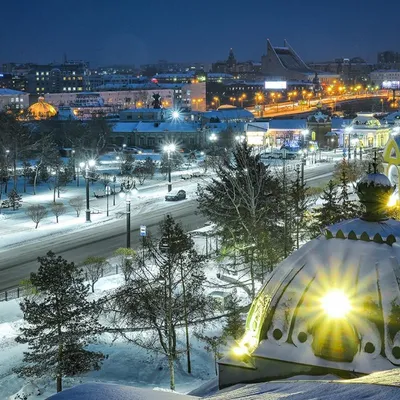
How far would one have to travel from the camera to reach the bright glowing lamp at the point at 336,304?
8.80m

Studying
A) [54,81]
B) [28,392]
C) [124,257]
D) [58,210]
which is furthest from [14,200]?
[54,81]

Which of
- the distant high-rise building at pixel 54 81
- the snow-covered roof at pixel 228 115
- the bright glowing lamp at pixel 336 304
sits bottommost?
the bright glowing lamp at pixel 336 304

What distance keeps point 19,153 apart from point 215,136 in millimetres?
25899

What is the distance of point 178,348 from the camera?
18.6 metres

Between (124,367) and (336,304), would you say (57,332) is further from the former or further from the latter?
(336,304)

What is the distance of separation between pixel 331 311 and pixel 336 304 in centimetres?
12

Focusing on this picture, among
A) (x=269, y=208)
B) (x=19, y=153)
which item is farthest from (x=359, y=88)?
(x=269, y=208)

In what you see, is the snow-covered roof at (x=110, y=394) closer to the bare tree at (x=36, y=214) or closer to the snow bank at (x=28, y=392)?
the snow bank at (x=28, y=392)

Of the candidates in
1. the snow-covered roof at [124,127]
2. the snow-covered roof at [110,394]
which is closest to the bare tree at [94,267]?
the snow-covered roof at [110,394]

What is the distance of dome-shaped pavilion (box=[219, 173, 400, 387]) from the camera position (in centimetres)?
863

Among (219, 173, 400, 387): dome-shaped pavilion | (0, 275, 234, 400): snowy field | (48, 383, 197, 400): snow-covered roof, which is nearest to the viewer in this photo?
(48, 383, 197, 400): snow-covered roof

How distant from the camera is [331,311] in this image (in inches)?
348

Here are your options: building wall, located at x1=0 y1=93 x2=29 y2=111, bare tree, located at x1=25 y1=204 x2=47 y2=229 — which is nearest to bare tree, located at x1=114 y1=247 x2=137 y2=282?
bare tree, located at x1=25 y1=204 x2=47 y2=229

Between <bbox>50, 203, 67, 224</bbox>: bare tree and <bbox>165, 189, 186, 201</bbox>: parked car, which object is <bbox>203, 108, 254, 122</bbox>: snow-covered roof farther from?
<bbox>50, 203, 67, 224</bbox>: bare tree
